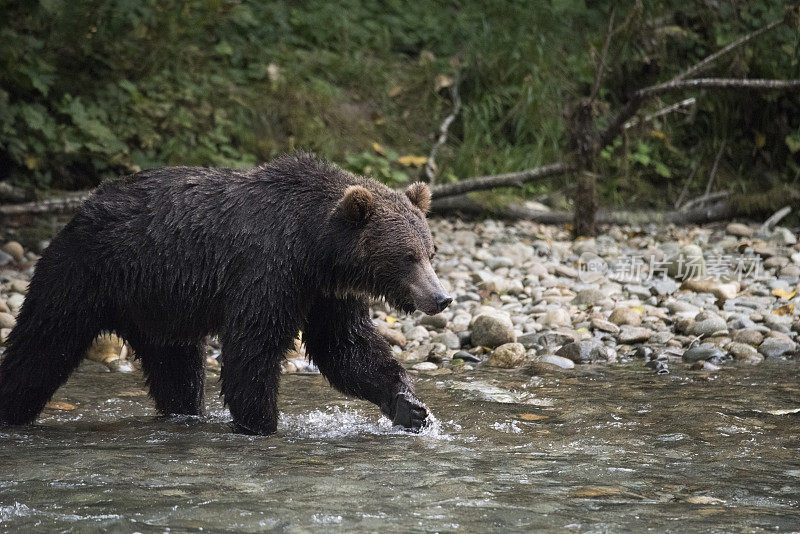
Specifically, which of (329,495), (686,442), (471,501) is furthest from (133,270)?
(686,442)

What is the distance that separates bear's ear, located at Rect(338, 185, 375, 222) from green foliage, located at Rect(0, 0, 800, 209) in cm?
596

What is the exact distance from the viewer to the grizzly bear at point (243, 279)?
15.4 feet

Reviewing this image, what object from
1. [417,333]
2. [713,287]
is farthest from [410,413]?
[713,287]

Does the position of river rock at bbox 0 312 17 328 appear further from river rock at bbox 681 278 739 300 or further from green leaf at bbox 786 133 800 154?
green leaf at bbox 786 133 800 154

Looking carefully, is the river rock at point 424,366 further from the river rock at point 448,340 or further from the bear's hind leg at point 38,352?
the bear's hind leg at point 38,352

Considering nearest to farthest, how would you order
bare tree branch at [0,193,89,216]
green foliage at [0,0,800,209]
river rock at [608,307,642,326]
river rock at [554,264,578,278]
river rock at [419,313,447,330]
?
river rock at [608,307,642,326]
river rock at [419,313,447,330]
bare tree branch at [0,193,89,216]
river rock at [554,264,578,278]
green foliage at [0,0,800,209]

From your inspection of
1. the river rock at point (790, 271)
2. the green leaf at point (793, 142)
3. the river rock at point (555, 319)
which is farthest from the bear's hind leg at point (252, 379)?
the green leaf at point (793, 142)

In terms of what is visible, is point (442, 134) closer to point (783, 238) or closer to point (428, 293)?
point (783, 238)

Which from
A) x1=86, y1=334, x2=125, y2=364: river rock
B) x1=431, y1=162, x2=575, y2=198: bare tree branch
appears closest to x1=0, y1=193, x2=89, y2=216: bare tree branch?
x1=86, y1=334, x2=125, y2=364: river rock

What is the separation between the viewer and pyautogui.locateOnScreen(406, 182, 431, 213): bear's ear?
5.07 metres

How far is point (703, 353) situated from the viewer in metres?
6.77

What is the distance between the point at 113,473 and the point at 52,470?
0.27m

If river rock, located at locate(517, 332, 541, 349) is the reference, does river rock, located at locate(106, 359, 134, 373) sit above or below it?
below

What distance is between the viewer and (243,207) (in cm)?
483
